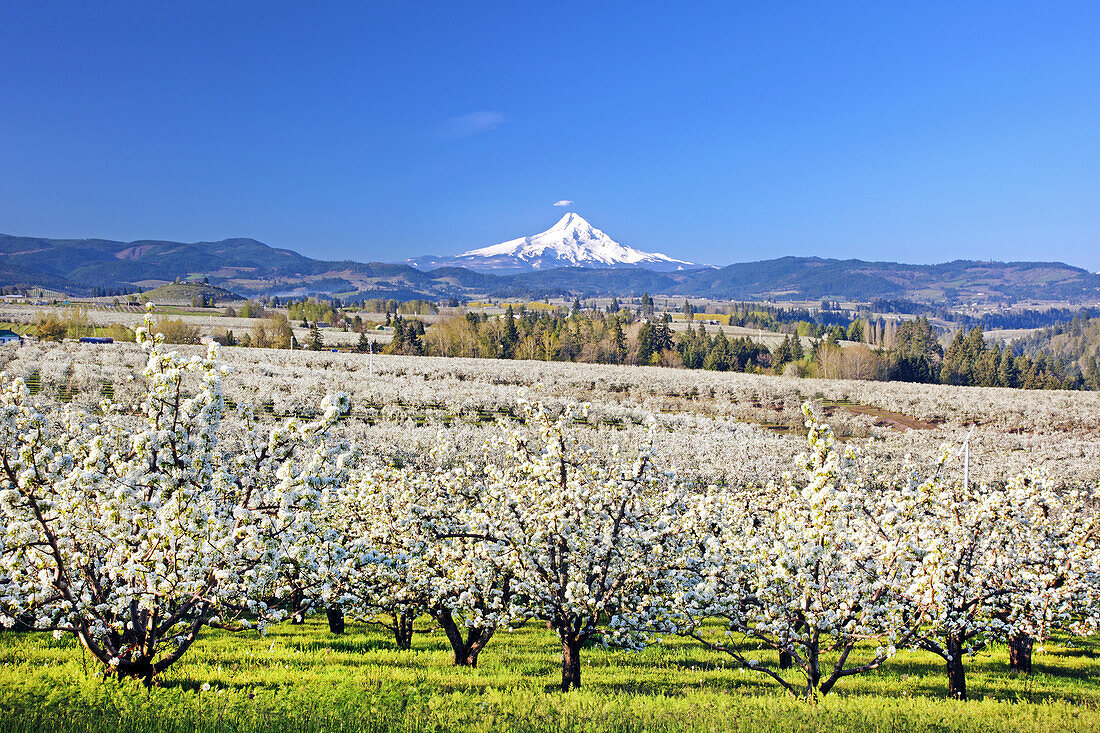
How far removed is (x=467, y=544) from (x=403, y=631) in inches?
164

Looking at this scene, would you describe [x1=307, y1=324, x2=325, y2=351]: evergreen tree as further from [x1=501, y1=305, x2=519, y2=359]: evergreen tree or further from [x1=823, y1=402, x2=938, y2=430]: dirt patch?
[x1=823, y1=402, x2=938, y2=430]: dirt patch

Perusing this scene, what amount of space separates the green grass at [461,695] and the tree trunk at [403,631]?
0.83 feet

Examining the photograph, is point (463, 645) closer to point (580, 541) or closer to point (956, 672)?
point (580, 541)

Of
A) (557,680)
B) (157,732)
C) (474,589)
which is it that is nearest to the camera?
(157,732)

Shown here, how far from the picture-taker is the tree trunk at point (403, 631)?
12734 millimetres

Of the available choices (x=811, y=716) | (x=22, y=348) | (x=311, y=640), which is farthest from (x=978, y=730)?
(x=22, y=348)

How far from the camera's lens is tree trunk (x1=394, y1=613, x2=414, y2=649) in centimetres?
1273

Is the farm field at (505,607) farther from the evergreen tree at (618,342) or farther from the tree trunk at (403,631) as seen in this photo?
the evergreen tree at (618,342)

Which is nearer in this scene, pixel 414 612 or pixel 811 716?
pixel 811 716

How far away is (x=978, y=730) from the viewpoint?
737 centimetres

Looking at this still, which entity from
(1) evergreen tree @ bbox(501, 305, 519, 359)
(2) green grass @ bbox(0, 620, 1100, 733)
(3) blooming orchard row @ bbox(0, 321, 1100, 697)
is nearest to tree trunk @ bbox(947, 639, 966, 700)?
(3) blooming orchard row @ bbox(0, 321, 1100, 697)

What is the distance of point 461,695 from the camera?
8242 millimetres

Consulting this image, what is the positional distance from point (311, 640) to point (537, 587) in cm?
628

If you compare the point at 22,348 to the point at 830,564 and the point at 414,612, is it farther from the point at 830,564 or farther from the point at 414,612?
the point at 830,564
